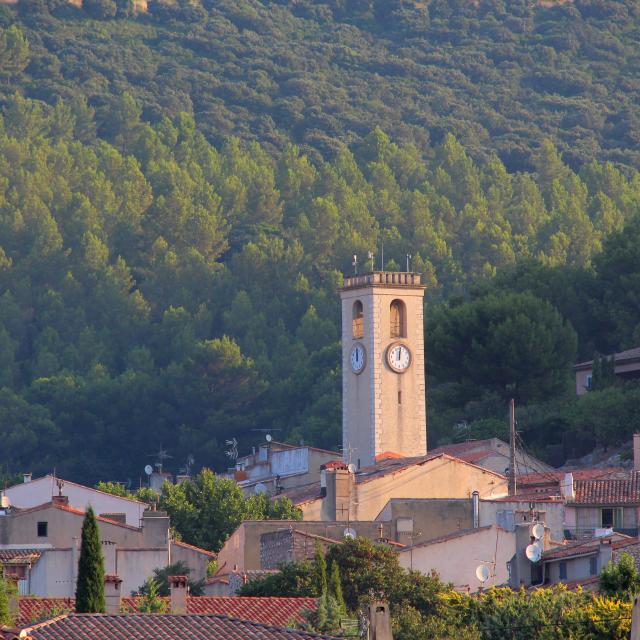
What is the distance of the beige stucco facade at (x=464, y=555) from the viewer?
119ft

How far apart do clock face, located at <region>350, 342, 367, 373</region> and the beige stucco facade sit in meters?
23.6

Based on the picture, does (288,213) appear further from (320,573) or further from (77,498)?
(320,573)

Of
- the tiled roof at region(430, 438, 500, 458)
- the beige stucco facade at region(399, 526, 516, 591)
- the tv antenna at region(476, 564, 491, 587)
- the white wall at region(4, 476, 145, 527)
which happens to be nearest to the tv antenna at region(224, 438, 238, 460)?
the tiled roof at region(430, 438, 500, 458)

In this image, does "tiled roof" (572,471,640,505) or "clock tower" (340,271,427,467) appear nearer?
"tiled roof" (572,471,640,505)

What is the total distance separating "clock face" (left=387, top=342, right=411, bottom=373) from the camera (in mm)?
59906

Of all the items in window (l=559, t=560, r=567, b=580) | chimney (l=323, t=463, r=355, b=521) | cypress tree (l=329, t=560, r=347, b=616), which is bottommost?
cypress tree (l=329, t=560, r=347, b=616)

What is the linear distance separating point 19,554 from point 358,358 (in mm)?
23447

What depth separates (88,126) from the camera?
140m

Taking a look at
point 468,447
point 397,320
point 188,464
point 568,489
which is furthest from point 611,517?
point 188,464

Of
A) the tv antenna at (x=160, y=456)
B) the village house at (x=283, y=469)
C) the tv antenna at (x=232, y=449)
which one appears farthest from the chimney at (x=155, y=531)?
the tv antenna at (x=160, y=456)

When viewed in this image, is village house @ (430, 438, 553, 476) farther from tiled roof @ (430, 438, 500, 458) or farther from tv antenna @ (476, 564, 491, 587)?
tv antenna @ (476, 564, 491, 587)

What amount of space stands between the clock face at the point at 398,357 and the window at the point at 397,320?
316 millimetres

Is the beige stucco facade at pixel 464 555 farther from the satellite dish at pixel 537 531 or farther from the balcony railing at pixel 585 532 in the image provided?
the balcony railing at pixel 585 532

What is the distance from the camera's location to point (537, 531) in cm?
3488
